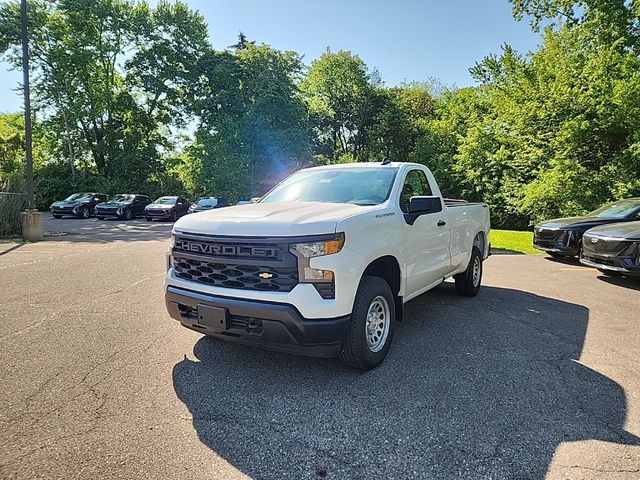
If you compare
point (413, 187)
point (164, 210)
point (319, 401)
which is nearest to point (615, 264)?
point (413, 187)

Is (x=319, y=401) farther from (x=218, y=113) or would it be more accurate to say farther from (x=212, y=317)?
(x=218, y=113)

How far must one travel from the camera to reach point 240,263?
129 inches

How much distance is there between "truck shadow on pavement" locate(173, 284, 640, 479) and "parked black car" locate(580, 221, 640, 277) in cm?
371

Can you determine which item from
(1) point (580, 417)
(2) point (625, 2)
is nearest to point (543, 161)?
(2) point (625, 2)

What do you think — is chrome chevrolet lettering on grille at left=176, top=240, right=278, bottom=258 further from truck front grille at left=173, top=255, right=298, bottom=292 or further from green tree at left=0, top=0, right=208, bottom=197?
green tree at left=0, top=0, right=208, bottom=197

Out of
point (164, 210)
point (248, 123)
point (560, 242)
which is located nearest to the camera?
point (560, 242)

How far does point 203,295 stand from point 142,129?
35.3 m

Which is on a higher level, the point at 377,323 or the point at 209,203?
the point at 209,203

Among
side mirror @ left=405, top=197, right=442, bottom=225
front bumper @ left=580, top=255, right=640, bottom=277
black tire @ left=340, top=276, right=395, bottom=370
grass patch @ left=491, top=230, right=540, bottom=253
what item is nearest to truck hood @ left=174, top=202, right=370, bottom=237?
side mirror @ left=405, top=197, right=442, bottom=225

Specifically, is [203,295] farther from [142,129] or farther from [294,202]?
[142,129]

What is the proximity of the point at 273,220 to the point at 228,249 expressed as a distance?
44cm

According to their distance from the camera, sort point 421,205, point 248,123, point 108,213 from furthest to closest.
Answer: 1. point 248,123
2. point 108,213
3. point 421,205

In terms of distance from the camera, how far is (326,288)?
Result: 3164 mm

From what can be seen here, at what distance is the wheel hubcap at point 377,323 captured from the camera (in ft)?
12.2
